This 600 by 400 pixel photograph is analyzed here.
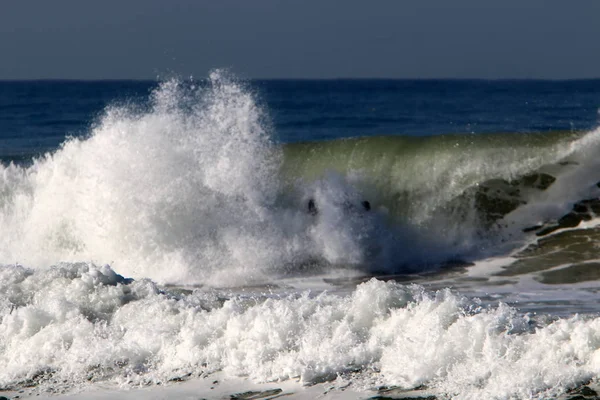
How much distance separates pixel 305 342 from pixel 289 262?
431 centimetres

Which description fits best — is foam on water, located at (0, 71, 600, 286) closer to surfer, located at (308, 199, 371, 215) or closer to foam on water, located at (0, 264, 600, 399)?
surfer, located at (308, 199, 371, 215)

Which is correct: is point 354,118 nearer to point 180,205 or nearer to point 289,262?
point 180,205

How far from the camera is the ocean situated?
571 cm

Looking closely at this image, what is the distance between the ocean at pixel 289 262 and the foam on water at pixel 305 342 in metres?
0.01

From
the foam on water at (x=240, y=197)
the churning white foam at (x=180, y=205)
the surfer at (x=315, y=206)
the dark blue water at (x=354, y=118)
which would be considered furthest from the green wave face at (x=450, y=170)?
the dark blue water at (x=354, y=118)

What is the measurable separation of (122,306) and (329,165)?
20.4 feet

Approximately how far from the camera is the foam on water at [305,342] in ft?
18.0

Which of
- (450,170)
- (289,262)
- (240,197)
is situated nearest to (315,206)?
(240,197)

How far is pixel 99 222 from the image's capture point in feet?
37.3

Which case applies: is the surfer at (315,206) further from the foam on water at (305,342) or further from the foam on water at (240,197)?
the foam on water at (305,342)

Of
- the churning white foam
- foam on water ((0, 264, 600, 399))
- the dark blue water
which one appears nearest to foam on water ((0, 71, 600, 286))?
the churning white foam

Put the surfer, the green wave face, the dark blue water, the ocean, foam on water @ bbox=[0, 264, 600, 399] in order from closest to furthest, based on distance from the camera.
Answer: foam on water @ bbox=[0, 264, 600, 399] < the ocean < the surfer < the green wave face < the dark blue water

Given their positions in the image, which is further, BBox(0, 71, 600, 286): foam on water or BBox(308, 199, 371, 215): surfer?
BBox(308, 199, 371, 215): surfer

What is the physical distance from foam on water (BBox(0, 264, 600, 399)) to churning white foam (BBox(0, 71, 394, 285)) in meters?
3.15
